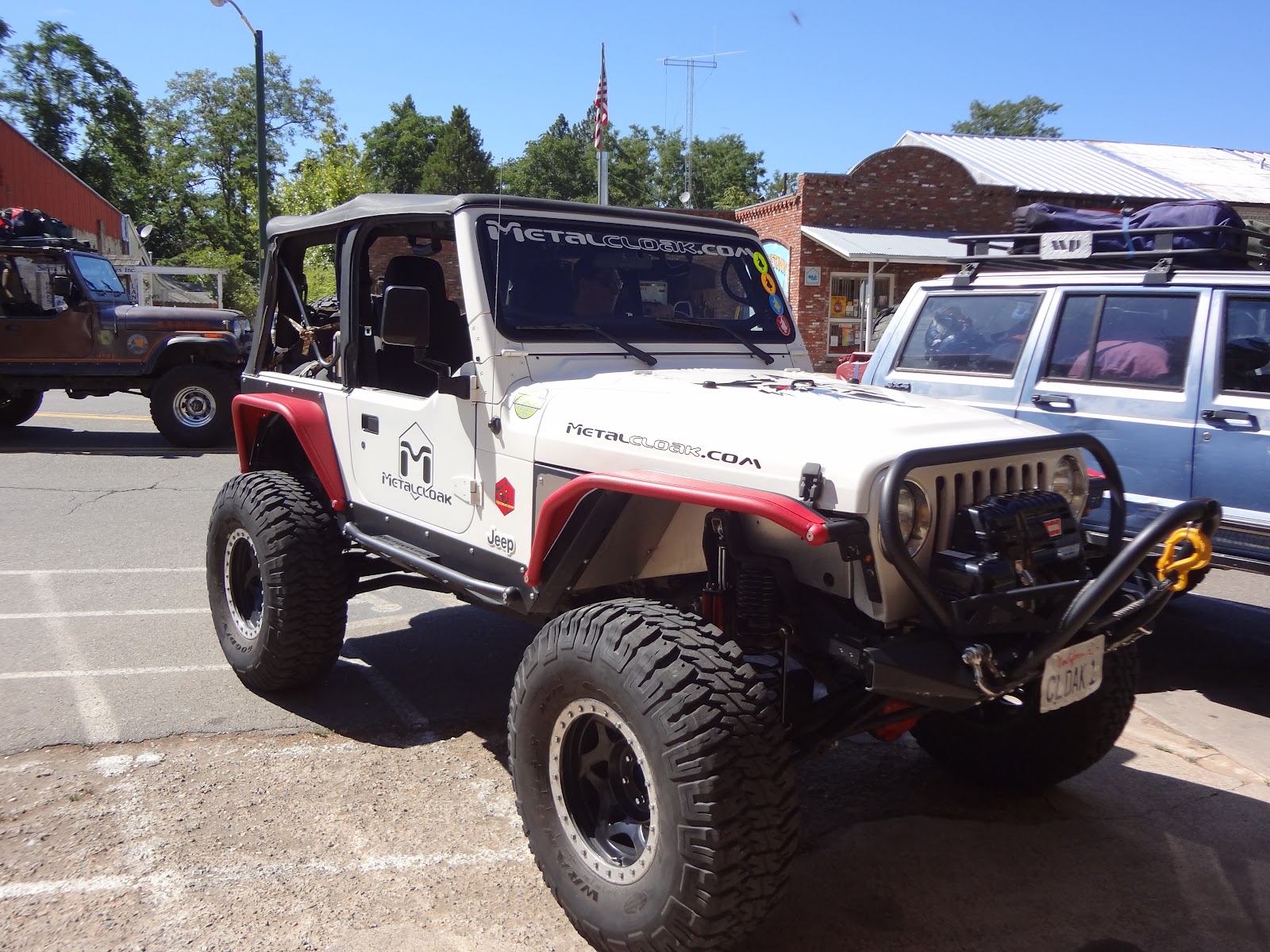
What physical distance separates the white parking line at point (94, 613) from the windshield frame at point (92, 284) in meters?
7.69

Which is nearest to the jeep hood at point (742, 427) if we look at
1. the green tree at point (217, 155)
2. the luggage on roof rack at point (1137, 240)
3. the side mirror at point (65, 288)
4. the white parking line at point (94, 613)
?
the luggage on roof rack at point (1137, 240)

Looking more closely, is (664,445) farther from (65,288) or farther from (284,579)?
(65,288)

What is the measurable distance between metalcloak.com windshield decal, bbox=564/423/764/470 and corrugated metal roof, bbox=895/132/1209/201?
1823 cm

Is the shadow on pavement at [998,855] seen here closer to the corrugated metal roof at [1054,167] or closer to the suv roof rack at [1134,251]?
the suv roof rack at [1134,251]

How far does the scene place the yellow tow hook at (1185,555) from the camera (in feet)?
8.62

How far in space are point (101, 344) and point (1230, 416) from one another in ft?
38.5

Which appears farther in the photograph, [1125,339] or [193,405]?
[193,405]

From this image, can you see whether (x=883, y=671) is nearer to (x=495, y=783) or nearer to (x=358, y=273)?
(x=495, y=783)

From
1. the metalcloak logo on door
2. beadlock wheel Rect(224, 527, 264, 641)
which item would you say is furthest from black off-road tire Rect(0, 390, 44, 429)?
the metalcloak logo on door

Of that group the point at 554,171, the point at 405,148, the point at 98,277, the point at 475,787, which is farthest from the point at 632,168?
the point at 475,787

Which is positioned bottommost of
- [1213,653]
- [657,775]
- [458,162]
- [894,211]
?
[1213,653]

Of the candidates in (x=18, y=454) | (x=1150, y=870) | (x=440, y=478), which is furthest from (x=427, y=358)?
(x=18, y=454)

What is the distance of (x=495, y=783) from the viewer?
3.79 m

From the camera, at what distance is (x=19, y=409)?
1312 cm
